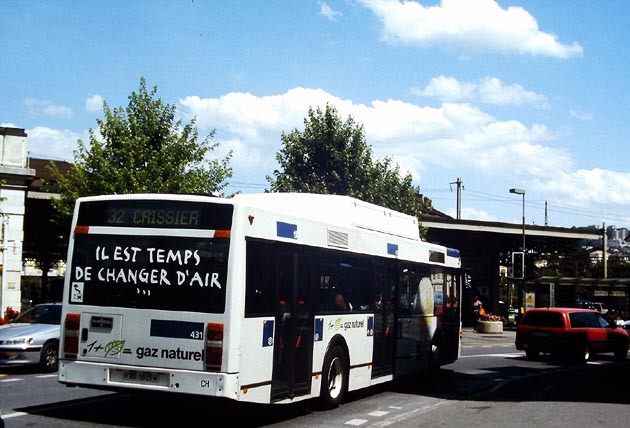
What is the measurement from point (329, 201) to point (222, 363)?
4.69 meters

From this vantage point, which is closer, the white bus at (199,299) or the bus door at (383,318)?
the white bus at (199,299)

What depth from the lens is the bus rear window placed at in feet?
30.7

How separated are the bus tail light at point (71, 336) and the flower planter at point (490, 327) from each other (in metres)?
35.7

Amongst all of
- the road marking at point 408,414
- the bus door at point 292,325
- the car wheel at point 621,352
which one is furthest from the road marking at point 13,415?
the car wheel at point 621,352

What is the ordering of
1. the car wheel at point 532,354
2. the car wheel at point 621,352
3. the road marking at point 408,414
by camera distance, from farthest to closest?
the car wheel at point 621,352
the car wheel at point 532,354
the road marking at point 408,414

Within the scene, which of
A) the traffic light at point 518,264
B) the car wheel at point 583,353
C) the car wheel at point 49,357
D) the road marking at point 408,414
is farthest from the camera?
the traffic light at point 518,264

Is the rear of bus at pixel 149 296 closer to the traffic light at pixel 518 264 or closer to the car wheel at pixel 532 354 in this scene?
the car wheel at pixel 532 354

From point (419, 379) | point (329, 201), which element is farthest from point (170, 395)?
point (419, 379)

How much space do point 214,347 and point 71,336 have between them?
2005mm

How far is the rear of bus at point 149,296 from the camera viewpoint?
9.20 meters

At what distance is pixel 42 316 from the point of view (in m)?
17.4

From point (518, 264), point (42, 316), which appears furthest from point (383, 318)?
point (518, 264)

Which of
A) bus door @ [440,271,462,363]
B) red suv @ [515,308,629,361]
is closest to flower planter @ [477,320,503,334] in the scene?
red suv @ [515,308,629,361]

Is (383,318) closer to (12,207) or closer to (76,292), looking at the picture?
(76,292)
